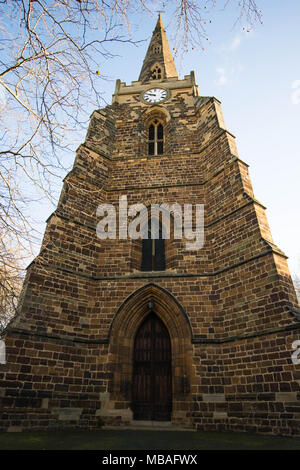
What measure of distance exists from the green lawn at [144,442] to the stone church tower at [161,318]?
2.24 ft

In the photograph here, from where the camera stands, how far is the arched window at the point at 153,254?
941cm

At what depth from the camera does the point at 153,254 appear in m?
9.63

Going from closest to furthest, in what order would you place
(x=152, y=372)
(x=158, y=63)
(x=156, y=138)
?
(x=152, y=372), (x=156, y=138), (x=158, y=63)

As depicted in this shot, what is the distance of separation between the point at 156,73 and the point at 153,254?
42.5 feet

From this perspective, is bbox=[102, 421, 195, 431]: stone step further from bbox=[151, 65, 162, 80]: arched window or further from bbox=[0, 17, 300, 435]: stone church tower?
bbox=[151, 65, 162, 80]: arched window

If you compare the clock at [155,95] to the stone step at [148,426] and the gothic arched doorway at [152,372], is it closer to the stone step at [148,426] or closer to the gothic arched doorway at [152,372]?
the gothic arched doorway at [152,372]

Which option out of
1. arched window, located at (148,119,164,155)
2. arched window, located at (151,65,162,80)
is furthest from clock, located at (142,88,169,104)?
arched window, located at (151,65,162,80)

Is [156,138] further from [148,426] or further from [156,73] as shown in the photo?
[148,426]

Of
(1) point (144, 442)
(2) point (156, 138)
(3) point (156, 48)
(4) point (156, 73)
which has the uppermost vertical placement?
(3) point (156, 48)

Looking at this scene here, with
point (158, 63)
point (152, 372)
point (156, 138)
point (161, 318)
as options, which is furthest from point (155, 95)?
point (152, 372)

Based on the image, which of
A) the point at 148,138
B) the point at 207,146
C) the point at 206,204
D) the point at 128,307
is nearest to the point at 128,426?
the point at 128,307

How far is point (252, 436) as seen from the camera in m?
5.77

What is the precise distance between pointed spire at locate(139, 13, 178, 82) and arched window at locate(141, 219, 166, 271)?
1096 centimetres

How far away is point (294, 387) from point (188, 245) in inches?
181
